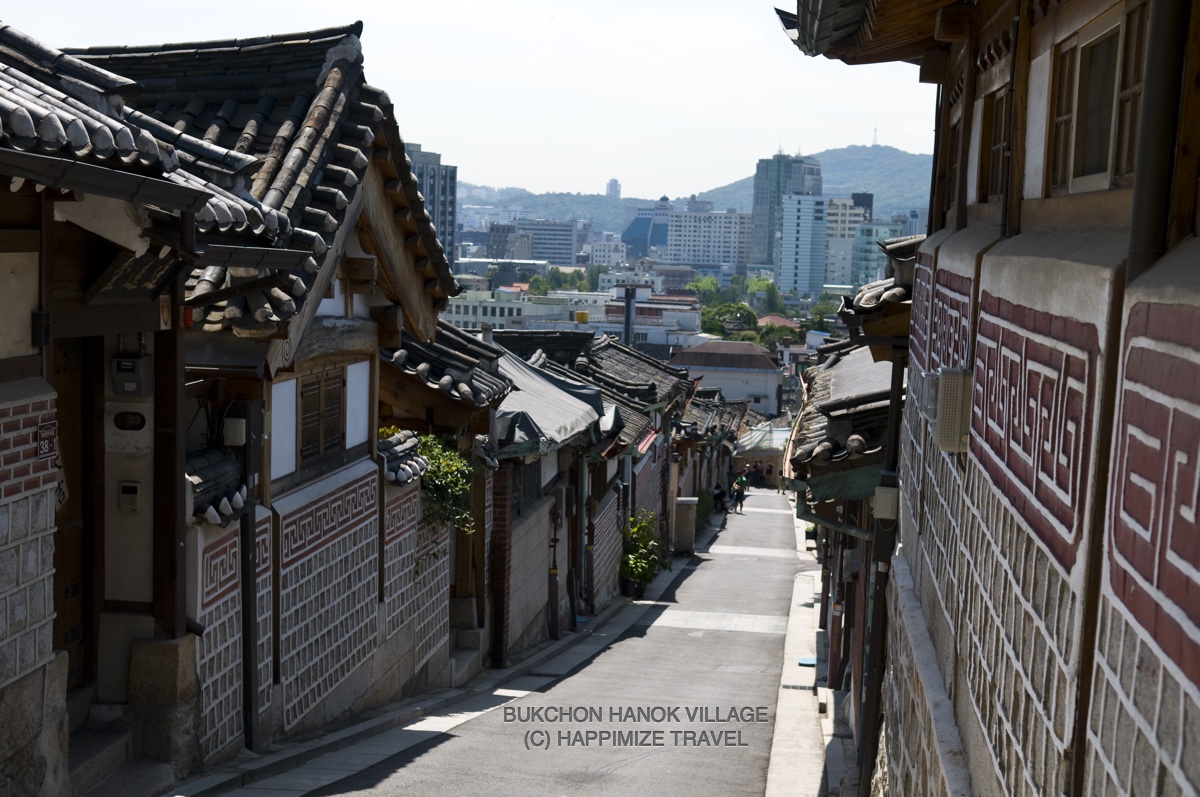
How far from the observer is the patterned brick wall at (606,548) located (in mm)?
27781

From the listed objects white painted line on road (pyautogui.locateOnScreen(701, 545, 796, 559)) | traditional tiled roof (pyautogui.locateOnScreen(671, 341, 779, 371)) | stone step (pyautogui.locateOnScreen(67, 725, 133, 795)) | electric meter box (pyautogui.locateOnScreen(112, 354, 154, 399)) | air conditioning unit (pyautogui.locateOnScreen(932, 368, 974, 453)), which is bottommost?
white painted line on road (pyautogui.locateOnScreen(701, 545, 796, 559))

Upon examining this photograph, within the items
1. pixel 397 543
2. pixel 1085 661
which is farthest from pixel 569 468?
pixel 1085 661

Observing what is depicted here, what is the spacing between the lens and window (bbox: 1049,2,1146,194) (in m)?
4.26

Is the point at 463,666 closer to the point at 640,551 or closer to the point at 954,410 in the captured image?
the point at 954,410

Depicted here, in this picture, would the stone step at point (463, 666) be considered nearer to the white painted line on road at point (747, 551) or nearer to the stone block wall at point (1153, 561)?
the stone block wall at point (1153, 561)

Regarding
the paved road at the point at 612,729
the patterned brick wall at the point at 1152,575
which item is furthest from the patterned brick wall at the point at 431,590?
the patterned brick wall at the point at 1152,575

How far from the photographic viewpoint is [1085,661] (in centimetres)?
356

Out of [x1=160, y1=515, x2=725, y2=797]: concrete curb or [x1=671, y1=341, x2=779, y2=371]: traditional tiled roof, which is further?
[x1=671, y1=341, x2=779, y2=371]: traditional tiled roof

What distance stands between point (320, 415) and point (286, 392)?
1.00 metres

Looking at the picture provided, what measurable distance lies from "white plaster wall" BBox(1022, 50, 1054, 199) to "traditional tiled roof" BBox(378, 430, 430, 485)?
30.4 ft

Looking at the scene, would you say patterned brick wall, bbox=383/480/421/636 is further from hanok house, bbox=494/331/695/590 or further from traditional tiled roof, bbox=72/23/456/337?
hanok house, bbox=494/331/695/590

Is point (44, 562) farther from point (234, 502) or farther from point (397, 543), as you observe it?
point (397, 543)

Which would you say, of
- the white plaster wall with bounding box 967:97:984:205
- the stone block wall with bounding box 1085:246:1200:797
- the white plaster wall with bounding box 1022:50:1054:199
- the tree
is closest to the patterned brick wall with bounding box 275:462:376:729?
the white plaster wall with bounding box 967:97:984:205

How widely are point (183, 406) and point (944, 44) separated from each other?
6.33 metres
